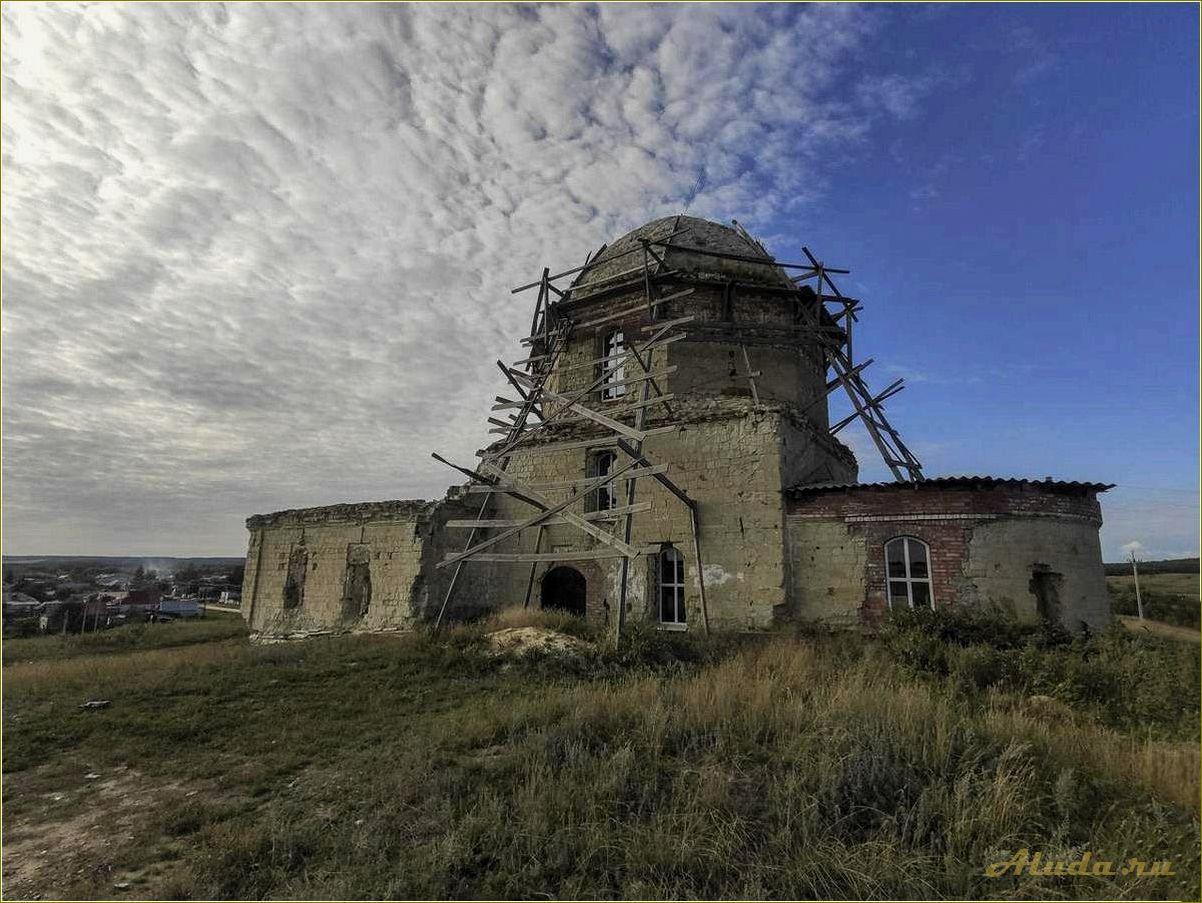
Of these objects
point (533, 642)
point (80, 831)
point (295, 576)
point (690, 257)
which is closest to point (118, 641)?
point (295, 576)

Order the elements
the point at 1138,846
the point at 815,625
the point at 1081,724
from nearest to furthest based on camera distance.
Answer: the point at 1138,846 < the point at 1081,724 < the point at 815,625

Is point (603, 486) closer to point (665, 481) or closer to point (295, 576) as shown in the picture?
point (665, 481)

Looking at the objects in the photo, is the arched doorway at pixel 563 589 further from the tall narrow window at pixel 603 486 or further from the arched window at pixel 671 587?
the arched window at pixel 671 587

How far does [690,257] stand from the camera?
16312 millimetres

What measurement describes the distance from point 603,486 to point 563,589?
3.20 meters

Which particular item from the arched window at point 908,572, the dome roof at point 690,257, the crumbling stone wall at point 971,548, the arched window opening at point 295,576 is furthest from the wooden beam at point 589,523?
the arched window opening at point 295,576

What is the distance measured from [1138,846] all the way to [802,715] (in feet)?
8.21

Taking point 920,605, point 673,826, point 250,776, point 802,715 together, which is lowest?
point 250,776

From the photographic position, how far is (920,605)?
1121 cm

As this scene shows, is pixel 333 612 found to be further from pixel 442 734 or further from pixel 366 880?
pixel 366 880

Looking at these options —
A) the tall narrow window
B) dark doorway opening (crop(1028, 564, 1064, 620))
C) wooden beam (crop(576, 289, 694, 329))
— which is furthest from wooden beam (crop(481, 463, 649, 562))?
dark doorway opening (crop(1028, 564, 1064, 620))

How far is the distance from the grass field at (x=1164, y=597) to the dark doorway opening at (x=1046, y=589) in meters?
1.22

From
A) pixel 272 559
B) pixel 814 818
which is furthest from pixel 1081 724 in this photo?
pixel 272 559

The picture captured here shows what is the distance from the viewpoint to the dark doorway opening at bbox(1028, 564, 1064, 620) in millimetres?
11047
